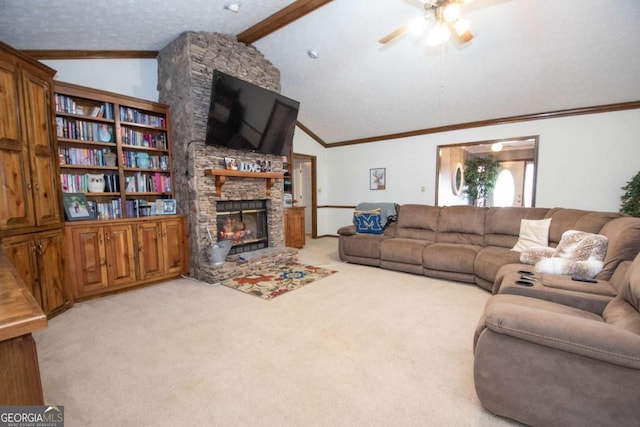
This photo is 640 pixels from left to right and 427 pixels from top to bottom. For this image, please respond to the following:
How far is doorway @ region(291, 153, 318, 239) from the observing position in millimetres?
7266

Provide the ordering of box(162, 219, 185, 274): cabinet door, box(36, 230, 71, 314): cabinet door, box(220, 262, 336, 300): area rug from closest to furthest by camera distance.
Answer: box(36, 230, 71, 314): cabinet door < box(220, 262, 336, 300): area rug < box(162, 219, 185, 274): cabinet door

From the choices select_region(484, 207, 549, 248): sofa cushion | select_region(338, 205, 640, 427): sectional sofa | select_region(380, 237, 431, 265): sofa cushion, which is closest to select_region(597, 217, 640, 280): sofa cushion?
select_region(338, 205, 640, 427): sectional sofa

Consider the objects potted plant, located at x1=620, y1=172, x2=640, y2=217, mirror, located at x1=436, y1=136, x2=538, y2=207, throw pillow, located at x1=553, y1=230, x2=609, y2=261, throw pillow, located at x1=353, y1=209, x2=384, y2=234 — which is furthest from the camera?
mirror, located at x1=436, y1=136, x2=538, y2=207

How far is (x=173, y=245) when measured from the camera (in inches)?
150

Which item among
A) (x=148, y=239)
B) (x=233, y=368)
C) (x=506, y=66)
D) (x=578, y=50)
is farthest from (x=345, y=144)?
(x=233, y=368)

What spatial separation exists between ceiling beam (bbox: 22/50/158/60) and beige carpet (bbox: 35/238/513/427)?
2.88 meters

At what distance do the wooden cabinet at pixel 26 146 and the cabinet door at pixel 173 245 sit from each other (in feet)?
3.68

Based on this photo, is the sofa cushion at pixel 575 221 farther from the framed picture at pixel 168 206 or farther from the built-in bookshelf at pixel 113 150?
the built-in bookshelf at pixel 113 150

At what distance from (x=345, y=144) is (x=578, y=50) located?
4.46 m

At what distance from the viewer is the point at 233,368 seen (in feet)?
6.26

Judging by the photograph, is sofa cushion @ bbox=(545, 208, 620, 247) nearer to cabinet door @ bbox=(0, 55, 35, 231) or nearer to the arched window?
cabinet door @ bbox=(0, 55, 35, 231)

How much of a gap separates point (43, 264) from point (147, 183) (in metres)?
1.54

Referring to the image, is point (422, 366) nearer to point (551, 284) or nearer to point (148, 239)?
point (551, 284)

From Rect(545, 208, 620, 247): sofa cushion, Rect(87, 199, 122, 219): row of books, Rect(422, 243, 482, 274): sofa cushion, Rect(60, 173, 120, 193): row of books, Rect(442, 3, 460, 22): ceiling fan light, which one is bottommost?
Rect(422, 243, 482, 274): sofa cushion
